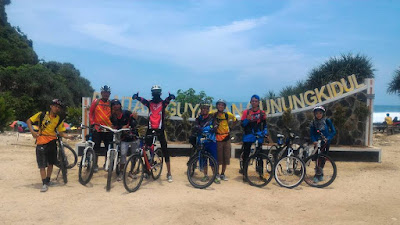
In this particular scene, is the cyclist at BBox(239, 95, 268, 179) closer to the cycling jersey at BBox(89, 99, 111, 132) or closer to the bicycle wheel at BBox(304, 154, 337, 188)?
the bicycle wheel at BBox(304, 154, 337, 188)

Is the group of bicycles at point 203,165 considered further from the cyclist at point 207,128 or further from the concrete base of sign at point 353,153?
the concrete base of sign at point 353,153

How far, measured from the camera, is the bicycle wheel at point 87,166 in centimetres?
563

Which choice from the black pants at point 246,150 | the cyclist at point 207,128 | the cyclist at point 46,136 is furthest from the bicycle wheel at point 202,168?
the cyclist at point 46,136

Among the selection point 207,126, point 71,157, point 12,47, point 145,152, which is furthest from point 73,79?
point 207,126

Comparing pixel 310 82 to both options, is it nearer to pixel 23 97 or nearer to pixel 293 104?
pixel 293 104

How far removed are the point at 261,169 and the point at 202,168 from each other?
1154 mm

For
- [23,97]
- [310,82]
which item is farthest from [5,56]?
[310,82]

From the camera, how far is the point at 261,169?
613cm

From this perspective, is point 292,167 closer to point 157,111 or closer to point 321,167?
point 321,167

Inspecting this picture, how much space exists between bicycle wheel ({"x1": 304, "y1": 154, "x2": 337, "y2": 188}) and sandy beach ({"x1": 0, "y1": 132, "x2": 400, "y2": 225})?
17cm

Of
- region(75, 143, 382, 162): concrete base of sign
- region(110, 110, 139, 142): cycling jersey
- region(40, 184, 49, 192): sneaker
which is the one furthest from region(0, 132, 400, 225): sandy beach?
region(75, 143, 382, 162): concrete base of sign

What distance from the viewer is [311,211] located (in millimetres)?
4668

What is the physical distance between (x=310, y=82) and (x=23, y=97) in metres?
20.3

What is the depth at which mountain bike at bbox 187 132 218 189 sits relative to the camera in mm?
5723
